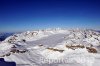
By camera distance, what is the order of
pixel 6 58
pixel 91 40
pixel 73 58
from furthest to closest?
pixel 91 40 → pixel 73 58 → pixel 6 58

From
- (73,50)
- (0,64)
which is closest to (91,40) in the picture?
(73,50)

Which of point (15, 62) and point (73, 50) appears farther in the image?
point (73, 50)

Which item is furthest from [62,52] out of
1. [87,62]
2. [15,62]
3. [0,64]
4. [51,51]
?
[0,64]

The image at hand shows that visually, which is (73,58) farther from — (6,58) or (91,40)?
(91,40)

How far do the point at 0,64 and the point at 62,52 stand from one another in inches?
515

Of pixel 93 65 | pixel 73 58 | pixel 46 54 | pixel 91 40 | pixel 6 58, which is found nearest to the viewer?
pixel 93 65

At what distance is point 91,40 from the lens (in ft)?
131

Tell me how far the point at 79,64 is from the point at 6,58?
413 inches

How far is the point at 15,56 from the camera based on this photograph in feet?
74.6

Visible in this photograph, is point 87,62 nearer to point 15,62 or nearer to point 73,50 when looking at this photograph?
point 73,50

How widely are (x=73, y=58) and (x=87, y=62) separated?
9.05 ft

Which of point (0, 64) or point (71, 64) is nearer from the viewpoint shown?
point (0, 64)

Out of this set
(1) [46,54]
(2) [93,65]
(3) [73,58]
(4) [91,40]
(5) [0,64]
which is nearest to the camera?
(5) [0,64]

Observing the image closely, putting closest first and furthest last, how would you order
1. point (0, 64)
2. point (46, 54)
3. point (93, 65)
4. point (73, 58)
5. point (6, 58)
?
point (0, 64)
point (93, 65)
point (6, 58)
point (73, 58)
point (46, 54)
